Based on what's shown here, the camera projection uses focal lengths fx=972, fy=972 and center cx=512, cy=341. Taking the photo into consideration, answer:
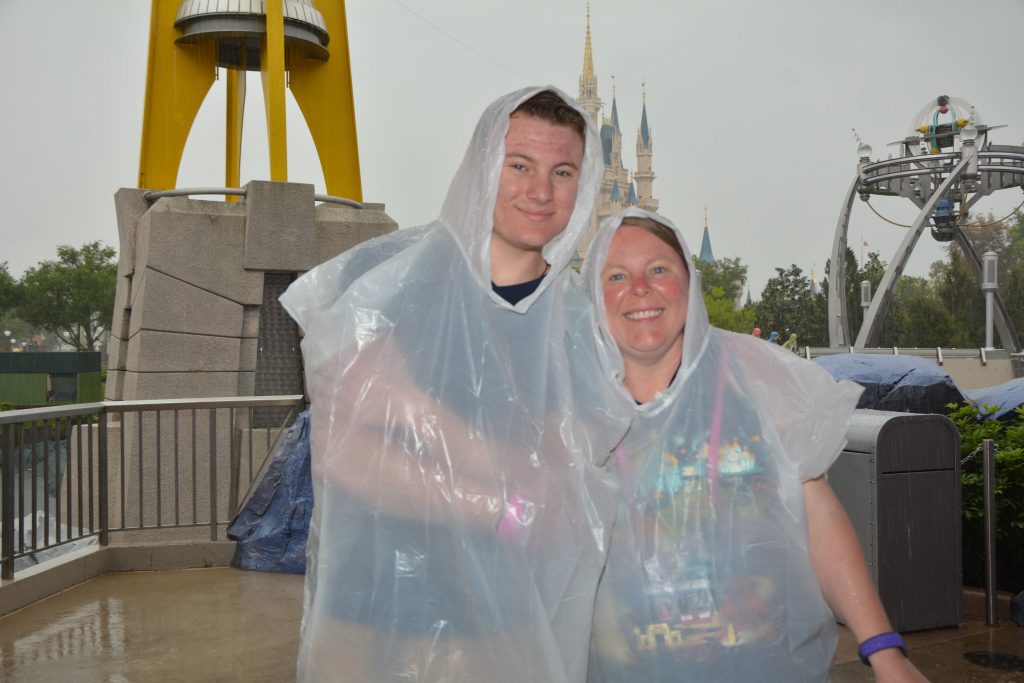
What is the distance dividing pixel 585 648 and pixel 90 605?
13.3ft

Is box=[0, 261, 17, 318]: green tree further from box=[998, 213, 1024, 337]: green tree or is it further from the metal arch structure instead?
box=[998, 213, 1024, 337]: green tree

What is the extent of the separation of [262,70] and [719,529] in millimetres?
8222

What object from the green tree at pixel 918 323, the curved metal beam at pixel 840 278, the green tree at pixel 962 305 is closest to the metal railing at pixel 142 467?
the curved metal beam at pixel 840 278

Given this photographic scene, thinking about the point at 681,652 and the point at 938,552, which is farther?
the point at 938,552

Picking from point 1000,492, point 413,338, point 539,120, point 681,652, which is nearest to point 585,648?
point 681,652

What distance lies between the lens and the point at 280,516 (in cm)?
575

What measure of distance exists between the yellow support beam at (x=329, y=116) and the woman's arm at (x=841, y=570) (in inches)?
304

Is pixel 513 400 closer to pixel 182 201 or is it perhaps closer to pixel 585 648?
pixel 585 648

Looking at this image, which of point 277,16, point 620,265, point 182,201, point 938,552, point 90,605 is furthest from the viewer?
point 277,16

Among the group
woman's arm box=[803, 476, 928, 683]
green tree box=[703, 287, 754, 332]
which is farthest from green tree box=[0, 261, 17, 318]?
woman's arm box=[803, 476, 928, 683]

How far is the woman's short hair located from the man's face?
16 centimetres

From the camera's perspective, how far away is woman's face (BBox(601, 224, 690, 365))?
5.94 ft

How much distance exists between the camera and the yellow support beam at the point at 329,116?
9.05 m

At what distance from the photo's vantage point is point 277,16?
823 centimetres
